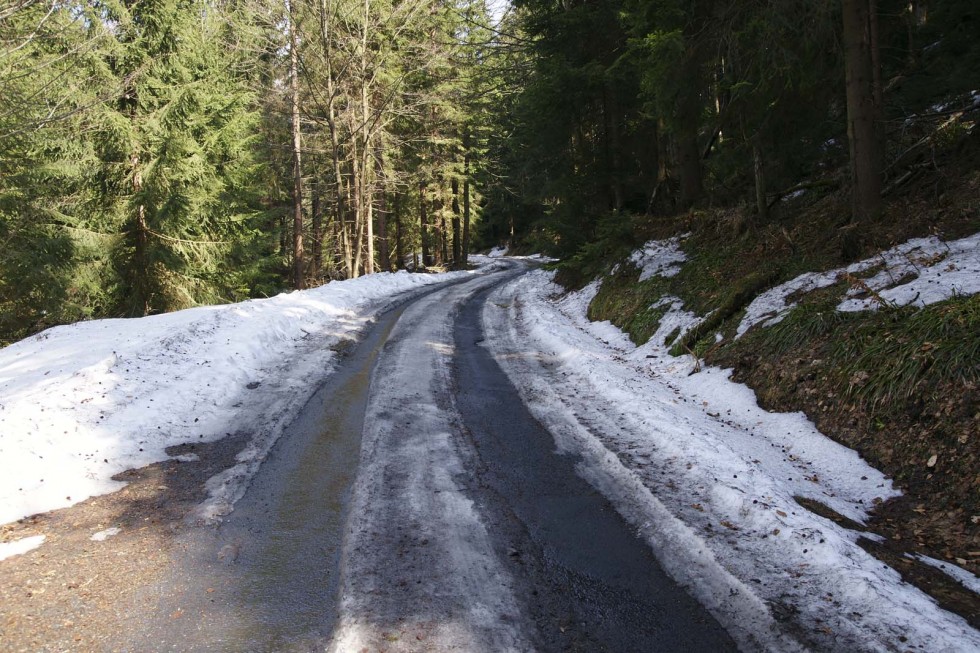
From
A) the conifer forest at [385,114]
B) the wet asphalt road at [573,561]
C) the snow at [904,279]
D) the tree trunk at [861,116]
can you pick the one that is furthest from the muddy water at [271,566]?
the tree trunk at [861,116]

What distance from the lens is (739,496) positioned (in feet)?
13.9

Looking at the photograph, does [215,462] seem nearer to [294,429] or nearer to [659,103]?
[294,429]

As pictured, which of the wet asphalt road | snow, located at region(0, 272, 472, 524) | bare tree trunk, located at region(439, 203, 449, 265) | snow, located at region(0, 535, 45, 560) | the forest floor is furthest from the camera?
bare tree trunk, located at region(439, 203, 449, 265)

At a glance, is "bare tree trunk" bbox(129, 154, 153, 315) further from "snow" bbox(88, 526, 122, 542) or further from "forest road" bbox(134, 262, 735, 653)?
"snow" bbox(88, 526, 122, 542)

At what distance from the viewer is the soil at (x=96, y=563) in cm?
299

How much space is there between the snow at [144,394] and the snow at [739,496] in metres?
3.48

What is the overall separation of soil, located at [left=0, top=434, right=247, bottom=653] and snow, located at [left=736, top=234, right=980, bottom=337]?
725 centimetres

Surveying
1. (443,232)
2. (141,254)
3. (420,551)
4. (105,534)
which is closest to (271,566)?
(420,551)

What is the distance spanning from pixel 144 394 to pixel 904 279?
30.4ft

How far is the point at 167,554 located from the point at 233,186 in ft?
60.2

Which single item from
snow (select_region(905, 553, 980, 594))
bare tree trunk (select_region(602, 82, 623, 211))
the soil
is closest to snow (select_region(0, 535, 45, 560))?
the soil

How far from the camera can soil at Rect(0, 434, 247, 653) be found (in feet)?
9.82

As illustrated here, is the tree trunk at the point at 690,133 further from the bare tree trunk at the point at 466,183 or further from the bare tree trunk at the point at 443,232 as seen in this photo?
the bare tree trunk at the point at 443,232

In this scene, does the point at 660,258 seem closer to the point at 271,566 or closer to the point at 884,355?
the point at 884,355
